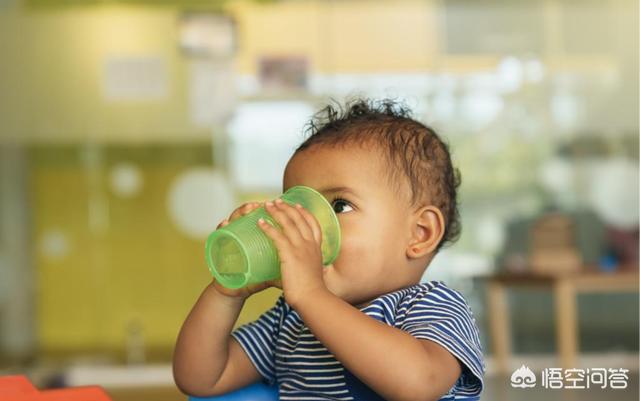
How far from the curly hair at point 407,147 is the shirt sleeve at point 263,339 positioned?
0.23 metres

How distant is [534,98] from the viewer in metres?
4.37

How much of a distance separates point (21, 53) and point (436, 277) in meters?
2.01

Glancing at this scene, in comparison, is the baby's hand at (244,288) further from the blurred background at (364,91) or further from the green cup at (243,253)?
the blurred background at (364,91)

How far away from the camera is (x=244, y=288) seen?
1089 millimetres

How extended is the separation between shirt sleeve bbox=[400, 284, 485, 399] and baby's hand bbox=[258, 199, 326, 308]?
5.3 inches

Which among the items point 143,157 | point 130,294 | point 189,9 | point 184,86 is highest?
point 189,9

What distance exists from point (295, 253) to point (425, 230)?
0.72 feet

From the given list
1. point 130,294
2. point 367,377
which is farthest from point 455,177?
point 130,294

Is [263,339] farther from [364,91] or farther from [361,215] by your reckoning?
[364,91]

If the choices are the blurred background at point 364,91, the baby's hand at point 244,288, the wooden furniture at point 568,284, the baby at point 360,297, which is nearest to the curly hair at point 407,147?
the baby at point 360,297

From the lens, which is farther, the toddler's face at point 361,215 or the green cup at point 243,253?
the toddler's face at point 361,215

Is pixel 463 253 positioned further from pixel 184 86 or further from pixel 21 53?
pixel 21 53

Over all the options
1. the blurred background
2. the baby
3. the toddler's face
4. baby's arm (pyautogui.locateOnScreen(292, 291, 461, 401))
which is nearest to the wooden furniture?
the blurred background

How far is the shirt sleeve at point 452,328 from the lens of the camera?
1.03 metres
